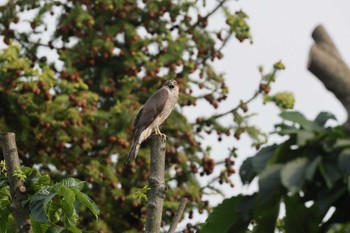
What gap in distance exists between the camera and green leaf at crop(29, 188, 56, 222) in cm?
596

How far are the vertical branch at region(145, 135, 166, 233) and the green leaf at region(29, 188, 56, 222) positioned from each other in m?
0.55

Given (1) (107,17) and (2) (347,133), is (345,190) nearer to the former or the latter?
(2) (347,133)

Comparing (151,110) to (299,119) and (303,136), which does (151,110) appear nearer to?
(299,119)

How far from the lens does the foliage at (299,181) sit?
10.7 feet

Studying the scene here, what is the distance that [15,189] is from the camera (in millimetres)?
6328

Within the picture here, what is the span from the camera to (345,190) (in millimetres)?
3354

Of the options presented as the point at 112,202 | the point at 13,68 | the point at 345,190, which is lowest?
the point at 345,190

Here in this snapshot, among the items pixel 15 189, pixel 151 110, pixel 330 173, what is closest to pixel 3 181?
pixel 15 189

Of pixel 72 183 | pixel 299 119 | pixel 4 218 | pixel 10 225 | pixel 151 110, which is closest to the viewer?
pixel 299 119

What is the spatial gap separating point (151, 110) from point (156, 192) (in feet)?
16.0

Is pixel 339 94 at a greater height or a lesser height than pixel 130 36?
lesser

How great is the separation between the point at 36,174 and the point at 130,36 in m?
9.87

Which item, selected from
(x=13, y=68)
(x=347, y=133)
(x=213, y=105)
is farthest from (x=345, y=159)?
(x=213, y=105)

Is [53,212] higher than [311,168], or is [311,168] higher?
[53,212]
